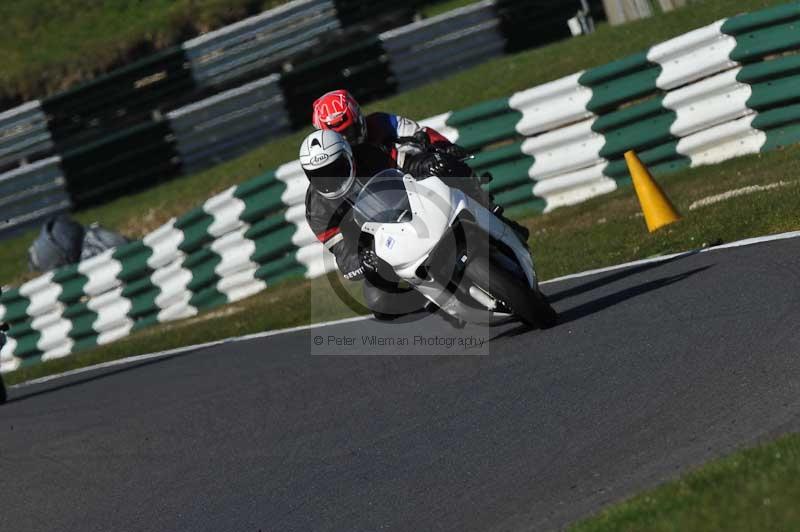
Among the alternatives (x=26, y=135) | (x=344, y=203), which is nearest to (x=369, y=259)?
(x=344, y=203)

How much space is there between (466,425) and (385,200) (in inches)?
71.8

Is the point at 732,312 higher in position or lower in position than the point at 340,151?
lower

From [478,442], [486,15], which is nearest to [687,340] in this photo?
[478,442]

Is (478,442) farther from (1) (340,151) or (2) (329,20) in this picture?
(2) (329,20)

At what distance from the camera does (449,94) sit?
19.0 m

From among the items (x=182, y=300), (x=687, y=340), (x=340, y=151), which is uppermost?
(x=340, y=151)

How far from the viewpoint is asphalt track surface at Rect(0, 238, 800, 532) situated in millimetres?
5402

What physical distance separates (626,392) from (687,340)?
82cm

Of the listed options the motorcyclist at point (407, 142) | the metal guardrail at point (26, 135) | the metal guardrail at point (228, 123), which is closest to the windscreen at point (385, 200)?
the motorcyclist at point (407, 142)

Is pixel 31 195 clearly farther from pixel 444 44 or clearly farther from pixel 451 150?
pixel 451 150

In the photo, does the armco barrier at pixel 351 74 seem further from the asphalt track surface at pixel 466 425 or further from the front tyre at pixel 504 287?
the front tyre at pixel 504 287

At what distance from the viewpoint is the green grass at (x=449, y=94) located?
17.1 meters

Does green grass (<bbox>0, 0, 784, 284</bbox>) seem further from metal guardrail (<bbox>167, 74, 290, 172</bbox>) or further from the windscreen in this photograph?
the windscreen

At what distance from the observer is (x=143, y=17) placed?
86.1ft
